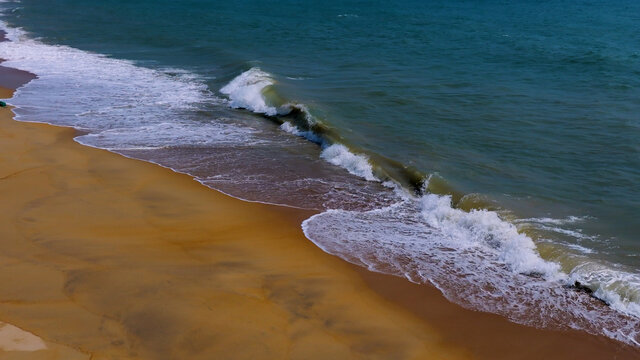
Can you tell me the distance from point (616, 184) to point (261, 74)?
11.9 meters

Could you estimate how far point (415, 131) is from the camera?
15.8 m

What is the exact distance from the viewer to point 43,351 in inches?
279

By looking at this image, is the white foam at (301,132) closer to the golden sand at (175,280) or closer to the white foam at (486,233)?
the golden sand at (175,280)

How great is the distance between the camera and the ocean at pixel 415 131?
31.9 ft

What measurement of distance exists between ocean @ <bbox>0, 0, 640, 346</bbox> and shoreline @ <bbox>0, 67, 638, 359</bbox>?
40 cm

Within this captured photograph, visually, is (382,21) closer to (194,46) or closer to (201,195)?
(194,46)

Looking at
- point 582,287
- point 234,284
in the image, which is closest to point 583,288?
point 582,287

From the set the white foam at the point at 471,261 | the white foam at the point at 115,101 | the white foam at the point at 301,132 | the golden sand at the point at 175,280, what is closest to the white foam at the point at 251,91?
the white foam at the point at 115,101

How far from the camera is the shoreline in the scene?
7703 mm

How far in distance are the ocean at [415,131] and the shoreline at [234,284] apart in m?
0.40

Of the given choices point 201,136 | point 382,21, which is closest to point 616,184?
point 201,136

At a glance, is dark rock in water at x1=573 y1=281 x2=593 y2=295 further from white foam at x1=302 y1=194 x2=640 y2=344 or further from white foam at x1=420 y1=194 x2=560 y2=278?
white foam at x1=420 y1=194 x2=560 y2=278

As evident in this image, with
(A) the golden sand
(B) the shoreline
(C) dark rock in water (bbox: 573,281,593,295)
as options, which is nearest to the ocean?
(C) dark rock in water (bbox: 573,281,593,295)

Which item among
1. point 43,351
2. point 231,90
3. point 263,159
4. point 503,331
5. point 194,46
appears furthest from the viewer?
point 194,46
